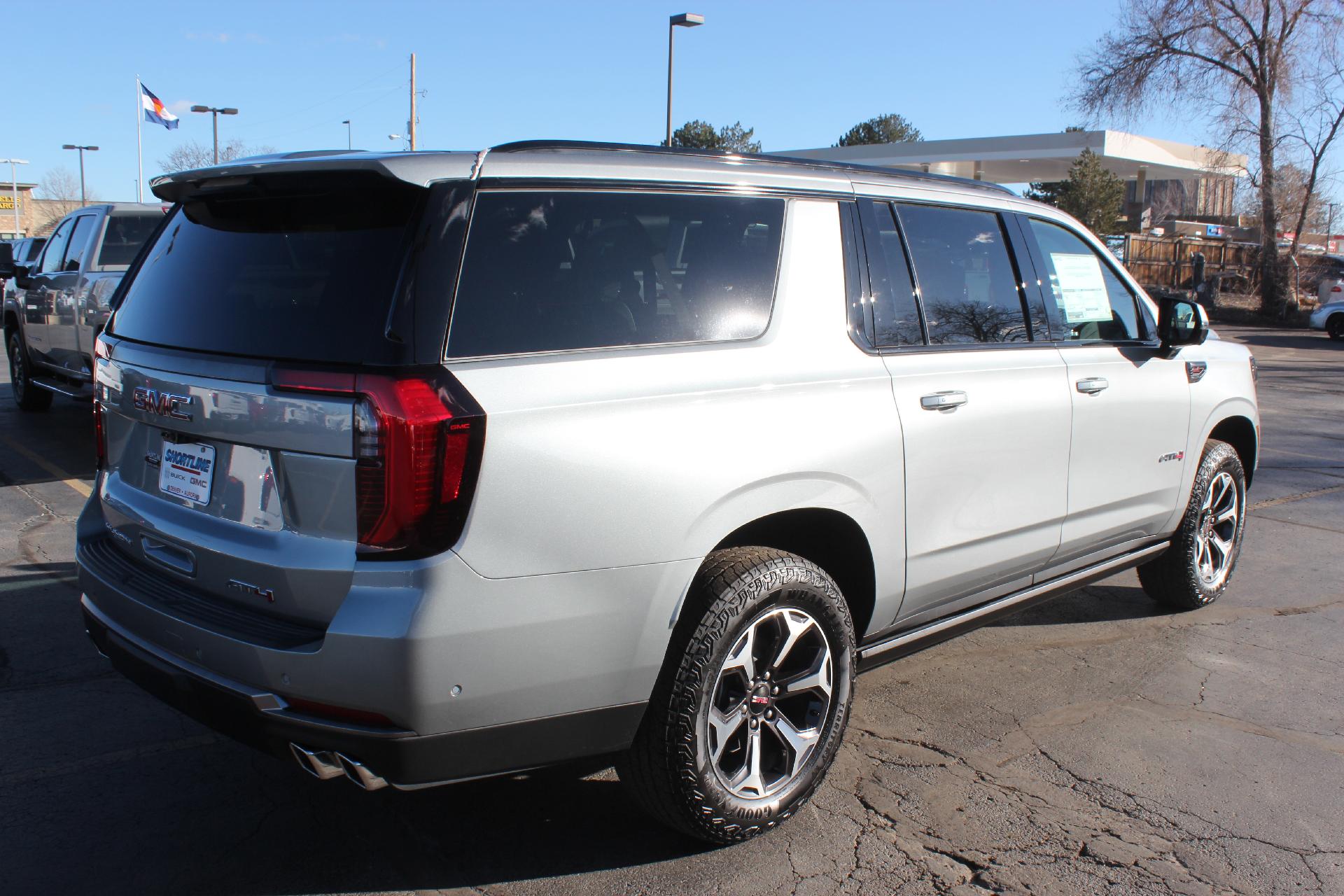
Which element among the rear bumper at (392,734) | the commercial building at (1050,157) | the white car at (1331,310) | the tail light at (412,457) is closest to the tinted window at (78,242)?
the rear bumper at (392,734)

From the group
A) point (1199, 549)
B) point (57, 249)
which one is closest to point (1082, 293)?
point (1199, 549)

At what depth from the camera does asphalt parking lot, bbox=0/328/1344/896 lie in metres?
3.00

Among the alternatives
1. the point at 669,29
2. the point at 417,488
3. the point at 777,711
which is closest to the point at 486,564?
the point at 417,488

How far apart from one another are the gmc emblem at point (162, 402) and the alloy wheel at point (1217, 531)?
14.4ft

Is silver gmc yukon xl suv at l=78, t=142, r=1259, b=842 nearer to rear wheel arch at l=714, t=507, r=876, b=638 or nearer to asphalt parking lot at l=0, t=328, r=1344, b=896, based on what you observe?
rear wheel arch at l=714, t=507, r=876, b=638

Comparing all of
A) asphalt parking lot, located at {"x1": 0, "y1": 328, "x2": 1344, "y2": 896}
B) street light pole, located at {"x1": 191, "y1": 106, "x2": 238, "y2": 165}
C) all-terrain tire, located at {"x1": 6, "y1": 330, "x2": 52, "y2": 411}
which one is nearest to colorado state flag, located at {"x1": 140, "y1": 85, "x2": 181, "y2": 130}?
street light pole, located at {"x1": 191, "y1": 106, "x2": 238, "y2": 165}

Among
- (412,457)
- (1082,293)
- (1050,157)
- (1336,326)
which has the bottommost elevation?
(412,457)

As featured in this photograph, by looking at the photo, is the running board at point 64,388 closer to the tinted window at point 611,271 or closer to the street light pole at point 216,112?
the tinted window at point 611,271

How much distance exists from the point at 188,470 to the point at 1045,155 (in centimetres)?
4051

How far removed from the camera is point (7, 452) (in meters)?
8.82

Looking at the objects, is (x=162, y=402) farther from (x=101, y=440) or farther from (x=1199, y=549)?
(x=1199, y=549)

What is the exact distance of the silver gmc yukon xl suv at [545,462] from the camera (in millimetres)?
2523

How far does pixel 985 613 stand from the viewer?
4008 millimetres

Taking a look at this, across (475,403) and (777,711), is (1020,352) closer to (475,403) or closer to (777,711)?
(777,711)
